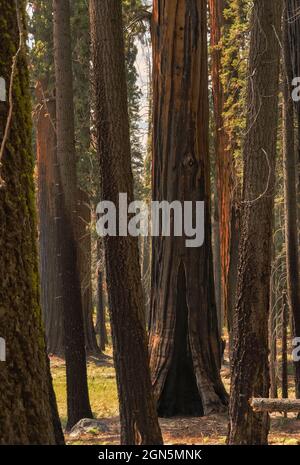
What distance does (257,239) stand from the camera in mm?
7395

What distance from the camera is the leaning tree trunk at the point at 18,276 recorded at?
140 inches

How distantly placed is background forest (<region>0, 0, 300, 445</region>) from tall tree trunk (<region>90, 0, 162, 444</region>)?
0.01 m

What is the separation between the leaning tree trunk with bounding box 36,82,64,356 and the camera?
21375mm

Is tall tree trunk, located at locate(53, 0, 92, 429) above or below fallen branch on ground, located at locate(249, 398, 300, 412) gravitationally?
above

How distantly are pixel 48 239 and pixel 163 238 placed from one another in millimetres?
12028

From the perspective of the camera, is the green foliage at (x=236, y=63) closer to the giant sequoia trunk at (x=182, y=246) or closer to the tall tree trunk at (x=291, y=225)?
the giant sequoia trunk at (x=182, y=246)

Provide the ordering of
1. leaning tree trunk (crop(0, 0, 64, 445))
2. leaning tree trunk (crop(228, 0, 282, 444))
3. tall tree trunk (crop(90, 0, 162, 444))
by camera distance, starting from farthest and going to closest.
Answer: tall tree trunk (crop(90, 0, 162, 444)) → leaning tree trunk (crop(228, 0, 282, 444)) → leaning tree trunk (crop(0, 0, 64, 445))

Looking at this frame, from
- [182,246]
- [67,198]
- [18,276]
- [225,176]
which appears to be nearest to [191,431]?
[182,246]

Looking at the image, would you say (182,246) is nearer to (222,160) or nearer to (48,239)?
(222,160)

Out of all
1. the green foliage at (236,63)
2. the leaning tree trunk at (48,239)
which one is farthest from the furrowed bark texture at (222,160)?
the leaning tree trunk at (48,239)

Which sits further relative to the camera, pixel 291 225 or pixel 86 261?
pixel 86 261

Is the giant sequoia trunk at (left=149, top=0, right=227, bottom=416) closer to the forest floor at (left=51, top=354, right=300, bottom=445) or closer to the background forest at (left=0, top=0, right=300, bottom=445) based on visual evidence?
the background forest at (left=0, top=0, right=300, bottom=445)

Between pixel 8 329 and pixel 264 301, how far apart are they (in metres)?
4.23

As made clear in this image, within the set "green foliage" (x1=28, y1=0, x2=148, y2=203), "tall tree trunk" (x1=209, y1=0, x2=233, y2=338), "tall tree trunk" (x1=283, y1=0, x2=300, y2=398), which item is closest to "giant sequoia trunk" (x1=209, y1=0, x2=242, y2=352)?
"tall tree trunk" (x1=209, y1=0, x2=233, y2=338)
